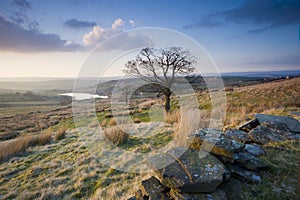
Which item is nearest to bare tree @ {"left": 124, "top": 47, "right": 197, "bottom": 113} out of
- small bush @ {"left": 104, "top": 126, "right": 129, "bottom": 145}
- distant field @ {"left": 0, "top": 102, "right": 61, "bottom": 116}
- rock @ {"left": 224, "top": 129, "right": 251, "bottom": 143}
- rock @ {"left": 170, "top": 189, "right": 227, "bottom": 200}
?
small bush @ {"left": 104, "top": 126, "right": 129, "bottom": 145}

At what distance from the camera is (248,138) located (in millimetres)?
4273

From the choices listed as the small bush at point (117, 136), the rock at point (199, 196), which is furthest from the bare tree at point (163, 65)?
the rock at point (199, 196)

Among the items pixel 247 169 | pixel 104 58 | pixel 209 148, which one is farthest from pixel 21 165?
pixel 247 169

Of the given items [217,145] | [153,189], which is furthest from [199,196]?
[217,145]

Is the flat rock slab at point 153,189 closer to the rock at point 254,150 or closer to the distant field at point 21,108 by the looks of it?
the rock at point 254,150

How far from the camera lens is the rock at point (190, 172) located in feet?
7.64

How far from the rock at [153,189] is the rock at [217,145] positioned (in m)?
1.11

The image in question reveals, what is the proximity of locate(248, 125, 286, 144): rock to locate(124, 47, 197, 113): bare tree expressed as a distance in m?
5.26

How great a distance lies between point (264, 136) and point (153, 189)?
345 cm

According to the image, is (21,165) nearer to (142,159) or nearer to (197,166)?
(142,159)

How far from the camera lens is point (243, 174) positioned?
2807 millimetres

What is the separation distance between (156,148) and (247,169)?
133 inches

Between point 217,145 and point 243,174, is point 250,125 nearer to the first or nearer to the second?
point 217,145

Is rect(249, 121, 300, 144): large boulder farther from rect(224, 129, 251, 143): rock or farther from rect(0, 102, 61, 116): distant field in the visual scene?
rect(0, 102, 61, 116): distant field
